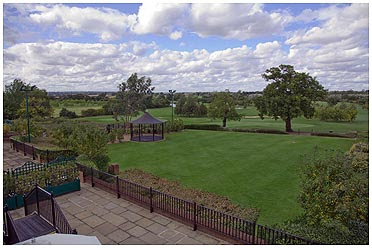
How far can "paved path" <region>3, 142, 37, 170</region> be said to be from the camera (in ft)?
49.6

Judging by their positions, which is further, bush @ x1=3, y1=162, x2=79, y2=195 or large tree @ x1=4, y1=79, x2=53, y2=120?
large tree @ x1=4, y1=79, x2=53, y2=120

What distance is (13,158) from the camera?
16672 millimetres

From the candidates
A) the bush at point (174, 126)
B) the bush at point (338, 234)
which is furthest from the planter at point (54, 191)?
the bush at point (174, 126)

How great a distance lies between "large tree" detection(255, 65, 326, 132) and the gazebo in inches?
530

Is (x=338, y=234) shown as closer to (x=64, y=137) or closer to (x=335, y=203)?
(x=335, y=203)

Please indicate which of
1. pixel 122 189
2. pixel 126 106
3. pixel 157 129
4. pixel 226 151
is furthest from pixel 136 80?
pixel 122 189

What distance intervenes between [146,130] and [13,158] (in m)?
13.9

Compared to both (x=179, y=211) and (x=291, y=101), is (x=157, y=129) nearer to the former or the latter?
(x=291, y=101)

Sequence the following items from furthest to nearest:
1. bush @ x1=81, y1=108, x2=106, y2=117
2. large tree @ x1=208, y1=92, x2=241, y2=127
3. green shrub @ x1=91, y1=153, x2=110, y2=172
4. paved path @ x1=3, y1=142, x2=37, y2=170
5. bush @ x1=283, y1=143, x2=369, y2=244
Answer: bush @ x1=81, y1=108, x2=106, y2=117 → large tree @ x1=208, y1=92, x2=241, y2=127 → paved path @ x1=3, y1=142, x2=37, y2=170 → green shrub @ x1=91, y1=153, x2=110, y2=172 → bush @ x1=283, y1=143, x2=369, y2=244

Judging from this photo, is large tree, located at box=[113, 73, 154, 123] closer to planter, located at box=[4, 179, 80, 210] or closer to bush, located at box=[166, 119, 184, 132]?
bush, located at box=[166, 119, 184, 132]

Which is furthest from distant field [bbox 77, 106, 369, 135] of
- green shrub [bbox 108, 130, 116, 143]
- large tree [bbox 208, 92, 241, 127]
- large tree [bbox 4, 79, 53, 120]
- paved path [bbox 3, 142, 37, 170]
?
paved path [bbox 3, 142, 37, 170]

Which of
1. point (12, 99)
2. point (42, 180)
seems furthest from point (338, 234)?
point (12, 99)

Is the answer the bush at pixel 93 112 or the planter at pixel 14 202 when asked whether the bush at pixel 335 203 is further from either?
the bush at pixel 93 112

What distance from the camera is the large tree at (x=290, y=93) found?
30359 millimetres
